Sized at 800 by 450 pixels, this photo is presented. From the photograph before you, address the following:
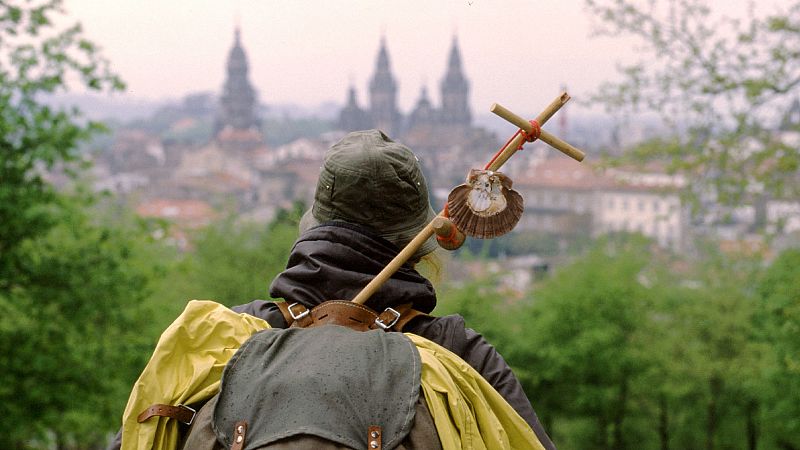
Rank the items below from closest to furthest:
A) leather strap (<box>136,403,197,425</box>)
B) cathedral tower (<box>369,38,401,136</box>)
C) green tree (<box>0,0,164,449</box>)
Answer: leather strap (<box>136,403,197,425</box>)
green tree (<box>0,0,164,449</box>)
cathedral tower (<box>369,38,401,136</box>)

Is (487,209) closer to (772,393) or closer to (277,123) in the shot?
(772,393)

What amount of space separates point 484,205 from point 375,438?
1.61ft

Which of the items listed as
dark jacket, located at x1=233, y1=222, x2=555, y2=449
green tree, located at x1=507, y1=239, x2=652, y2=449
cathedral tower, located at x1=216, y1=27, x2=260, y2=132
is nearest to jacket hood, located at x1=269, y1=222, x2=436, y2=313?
dark jacket, located at x1=233, y1=222, x2=555, y2=449

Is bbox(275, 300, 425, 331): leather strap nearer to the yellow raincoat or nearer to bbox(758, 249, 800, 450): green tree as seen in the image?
the yellow raincoat

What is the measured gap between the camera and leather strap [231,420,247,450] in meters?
1.73

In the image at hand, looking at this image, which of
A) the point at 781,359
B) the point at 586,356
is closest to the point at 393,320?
the point at 781,359

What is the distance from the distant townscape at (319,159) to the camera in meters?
80.8

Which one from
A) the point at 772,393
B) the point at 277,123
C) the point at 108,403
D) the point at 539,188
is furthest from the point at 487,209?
the point at 277,123

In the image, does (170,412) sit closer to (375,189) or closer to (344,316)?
(344,316)

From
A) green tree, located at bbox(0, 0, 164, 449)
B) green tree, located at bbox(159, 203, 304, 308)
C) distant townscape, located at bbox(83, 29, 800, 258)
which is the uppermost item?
green tree, located at bbox(0, 0, 164, 449)

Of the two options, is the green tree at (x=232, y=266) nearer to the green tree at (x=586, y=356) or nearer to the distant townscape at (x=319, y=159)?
the green tree at (x=586, y=356)

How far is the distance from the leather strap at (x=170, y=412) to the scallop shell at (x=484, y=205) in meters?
0.58

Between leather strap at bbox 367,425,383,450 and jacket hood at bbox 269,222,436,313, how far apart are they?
1.11 feet

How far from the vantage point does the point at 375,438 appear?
1.73m
